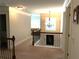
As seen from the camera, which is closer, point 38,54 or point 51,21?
point 38,54

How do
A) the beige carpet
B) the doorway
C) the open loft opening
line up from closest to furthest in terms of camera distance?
the beige carpet
the doorway
the open loft opening

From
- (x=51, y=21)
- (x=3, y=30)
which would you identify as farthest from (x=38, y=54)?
(x=51, y=21)

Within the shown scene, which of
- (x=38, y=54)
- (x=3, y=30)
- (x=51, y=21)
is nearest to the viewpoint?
(x=38, y=54)

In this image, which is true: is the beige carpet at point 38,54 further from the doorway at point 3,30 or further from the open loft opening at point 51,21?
the open loft opening at point 51,21

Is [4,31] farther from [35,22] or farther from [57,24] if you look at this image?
[35,22]

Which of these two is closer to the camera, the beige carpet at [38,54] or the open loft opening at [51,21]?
the beige carpet at [38,54]

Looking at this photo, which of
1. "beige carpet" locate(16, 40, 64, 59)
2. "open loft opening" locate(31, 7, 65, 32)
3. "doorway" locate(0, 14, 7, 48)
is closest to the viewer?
"beige carpet" locate(16, 40, 64, 59)

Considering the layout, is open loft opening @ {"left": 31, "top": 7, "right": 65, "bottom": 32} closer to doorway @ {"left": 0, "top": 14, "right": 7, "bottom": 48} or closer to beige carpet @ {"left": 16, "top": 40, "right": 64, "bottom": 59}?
doorway @ {"left": 0, "top": 14, "right": 7, "bottom": 48}

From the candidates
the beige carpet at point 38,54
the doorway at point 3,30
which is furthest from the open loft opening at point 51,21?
the beige carpet at point 38,54

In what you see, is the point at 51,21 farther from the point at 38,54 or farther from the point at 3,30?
the point at 38,54

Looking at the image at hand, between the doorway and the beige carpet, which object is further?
the doorway

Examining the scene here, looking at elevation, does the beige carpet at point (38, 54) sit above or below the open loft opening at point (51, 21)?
below

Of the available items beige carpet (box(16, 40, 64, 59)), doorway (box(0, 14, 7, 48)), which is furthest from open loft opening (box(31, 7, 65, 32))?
beige carpet (box(16, 40, 64, 59))

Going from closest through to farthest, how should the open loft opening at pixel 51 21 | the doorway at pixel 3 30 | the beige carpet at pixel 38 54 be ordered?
the beige carpet at pixel 38 54 < the doorway at pixel 3 30 < the open loft opening at pixel 51 21
